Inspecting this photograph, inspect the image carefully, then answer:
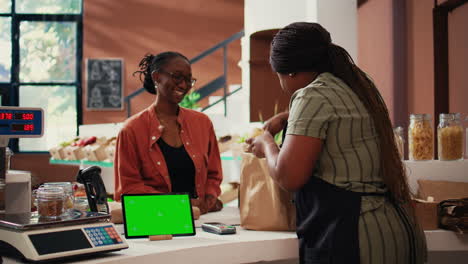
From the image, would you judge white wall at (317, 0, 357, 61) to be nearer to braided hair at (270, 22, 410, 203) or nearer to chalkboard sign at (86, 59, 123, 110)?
braided hair at (270, 22, 410, 203)

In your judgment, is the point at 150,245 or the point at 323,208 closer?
the point at 323,208

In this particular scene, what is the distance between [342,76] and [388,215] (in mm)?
430

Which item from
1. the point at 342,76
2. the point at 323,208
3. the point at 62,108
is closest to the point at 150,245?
the point at 323,208

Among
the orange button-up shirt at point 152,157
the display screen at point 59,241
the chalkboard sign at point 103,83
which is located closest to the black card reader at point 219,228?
the orange button-up shirt at point 152,157

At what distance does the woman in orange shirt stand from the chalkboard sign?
7.54 m

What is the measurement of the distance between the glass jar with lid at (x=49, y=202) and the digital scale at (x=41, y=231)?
0.03m

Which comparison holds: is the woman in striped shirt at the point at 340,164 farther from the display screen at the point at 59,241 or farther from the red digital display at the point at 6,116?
the red digital display at the point at 6,116

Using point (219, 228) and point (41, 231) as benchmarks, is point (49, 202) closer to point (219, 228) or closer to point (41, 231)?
point (41, 231)

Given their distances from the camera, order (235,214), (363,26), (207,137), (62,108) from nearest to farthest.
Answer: (235,214) < (207,137) < (363,26) < (62,108)

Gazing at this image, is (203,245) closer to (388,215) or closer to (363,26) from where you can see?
(388,215)

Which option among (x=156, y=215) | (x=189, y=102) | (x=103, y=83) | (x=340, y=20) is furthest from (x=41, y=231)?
(x=103, y=83)

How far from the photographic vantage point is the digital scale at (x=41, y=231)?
1.43m

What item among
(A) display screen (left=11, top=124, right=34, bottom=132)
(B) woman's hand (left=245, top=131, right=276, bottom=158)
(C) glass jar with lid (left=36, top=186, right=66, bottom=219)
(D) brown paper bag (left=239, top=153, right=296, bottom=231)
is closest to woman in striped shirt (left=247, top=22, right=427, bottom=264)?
(B) woman's hand (left=245, top=131, right=276, bottom=158)

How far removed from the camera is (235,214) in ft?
7.84
